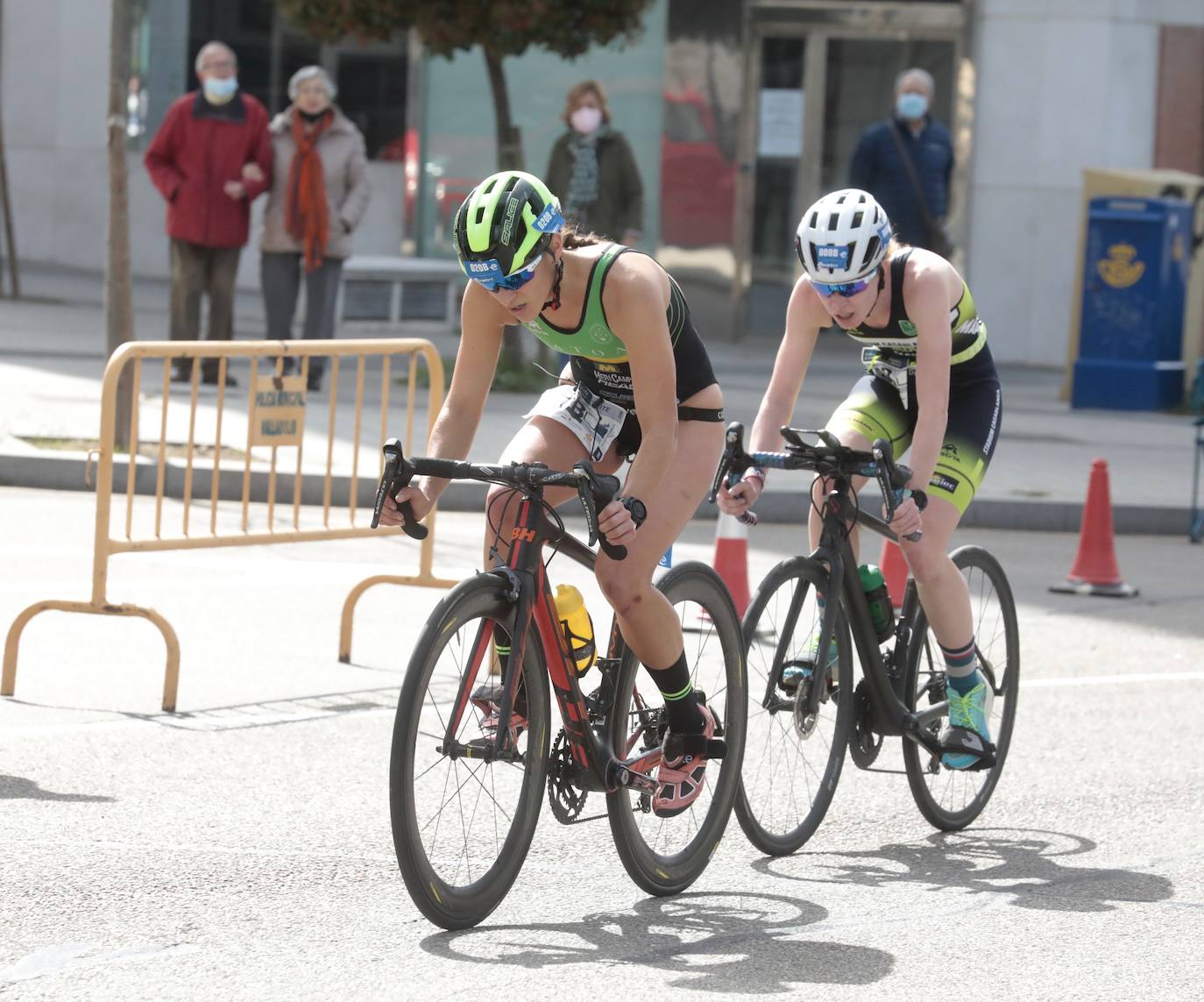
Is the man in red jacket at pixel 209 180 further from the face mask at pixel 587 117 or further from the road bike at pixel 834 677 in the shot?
the road bike at pixel 834 677

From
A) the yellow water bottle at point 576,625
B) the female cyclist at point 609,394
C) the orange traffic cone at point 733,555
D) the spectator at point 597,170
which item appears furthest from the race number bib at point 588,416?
the spectator at point 597,170

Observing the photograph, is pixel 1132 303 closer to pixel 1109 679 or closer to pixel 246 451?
pixel 1109 679

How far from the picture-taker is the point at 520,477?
4.82 meters

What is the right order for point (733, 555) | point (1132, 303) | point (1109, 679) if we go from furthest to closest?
point (1132, 303) < point (733, 555) < point (1109, 679)

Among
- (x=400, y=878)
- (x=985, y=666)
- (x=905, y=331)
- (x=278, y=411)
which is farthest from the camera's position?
(x=278, y=411)

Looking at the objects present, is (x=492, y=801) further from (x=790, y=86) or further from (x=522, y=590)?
(x=790, y=86)

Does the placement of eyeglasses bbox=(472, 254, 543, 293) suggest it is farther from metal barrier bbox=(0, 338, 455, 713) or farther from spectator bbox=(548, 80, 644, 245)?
spectator bbox=(548, 80, 644, 245)

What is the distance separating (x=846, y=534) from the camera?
19.2 feet

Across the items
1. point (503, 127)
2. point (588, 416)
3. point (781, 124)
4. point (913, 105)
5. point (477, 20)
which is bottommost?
point (588, 416)

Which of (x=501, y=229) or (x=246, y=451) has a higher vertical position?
(x=501, y=229)

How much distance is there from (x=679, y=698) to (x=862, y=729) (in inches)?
35.4

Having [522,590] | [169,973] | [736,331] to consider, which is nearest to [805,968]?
[522,590]

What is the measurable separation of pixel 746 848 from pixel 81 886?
1.81 metres

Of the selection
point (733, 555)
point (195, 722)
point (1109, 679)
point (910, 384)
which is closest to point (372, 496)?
point (733, 555)
